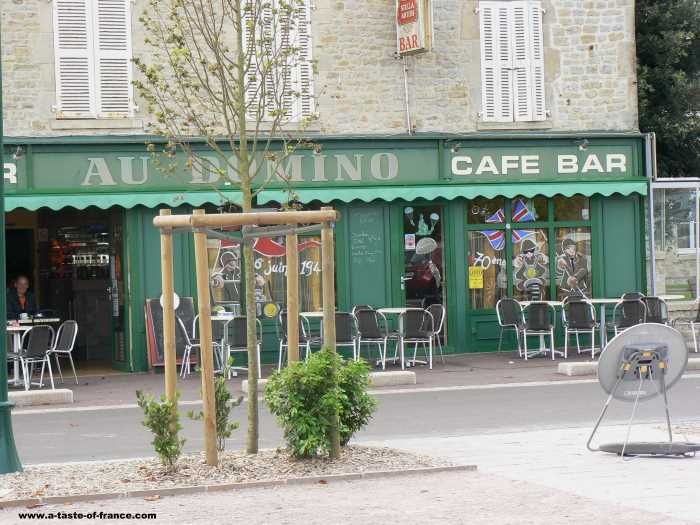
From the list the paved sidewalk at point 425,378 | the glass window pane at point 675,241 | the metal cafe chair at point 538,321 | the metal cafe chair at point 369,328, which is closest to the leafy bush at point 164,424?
the paved sidewalk at point 425,378

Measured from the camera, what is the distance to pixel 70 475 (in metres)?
8.63

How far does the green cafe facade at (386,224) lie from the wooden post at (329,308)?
9259 millimetres

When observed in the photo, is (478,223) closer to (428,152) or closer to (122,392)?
(428,152)

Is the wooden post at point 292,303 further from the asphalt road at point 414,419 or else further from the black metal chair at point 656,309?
the black metal chair at point 656,309

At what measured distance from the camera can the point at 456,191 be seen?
19.5 metres

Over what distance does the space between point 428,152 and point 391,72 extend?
1.45 metres

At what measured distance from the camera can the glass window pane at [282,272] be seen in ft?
63.3

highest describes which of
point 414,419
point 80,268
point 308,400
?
point 80,268

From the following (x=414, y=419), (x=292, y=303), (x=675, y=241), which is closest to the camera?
(x=292, y=303)

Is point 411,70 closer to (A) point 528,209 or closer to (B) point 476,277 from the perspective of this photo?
(A) point 528,209

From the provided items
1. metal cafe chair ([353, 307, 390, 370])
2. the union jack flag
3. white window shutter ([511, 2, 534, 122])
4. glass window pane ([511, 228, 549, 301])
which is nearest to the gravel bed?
metal cafe chair ([353, 307, 390, 370])

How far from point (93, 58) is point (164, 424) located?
1130cm

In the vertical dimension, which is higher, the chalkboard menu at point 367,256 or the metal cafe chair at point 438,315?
the chalkboard menu at point 367,256

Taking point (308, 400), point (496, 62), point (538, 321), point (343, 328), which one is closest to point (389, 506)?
point (308, 400)
